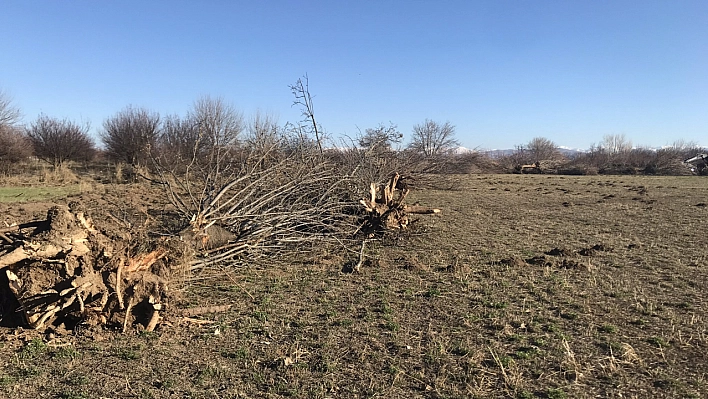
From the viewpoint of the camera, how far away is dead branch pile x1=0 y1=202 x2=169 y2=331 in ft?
12.0

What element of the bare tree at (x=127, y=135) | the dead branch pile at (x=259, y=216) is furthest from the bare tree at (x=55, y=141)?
the dead branch pile at (x=259, y=216)

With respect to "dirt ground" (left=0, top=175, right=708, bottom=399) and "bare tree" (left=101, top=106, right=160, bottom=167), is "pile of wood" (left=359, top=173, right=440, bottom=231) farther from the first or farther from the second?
"bare tree" (left=101, top=106, right=160, bottom=167)

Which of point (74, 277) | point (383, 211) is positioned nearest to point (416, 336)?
point (74, 277)

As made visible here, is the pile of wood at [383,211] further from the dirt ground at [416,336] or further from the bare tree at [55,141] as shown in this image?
the bare tree at [55,141]

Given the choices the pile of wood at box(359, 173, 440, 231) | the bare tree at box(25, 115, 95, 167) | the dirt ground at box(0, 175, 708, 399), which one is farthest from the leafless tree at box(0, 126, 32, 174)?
the dirt ground at box(0, 175, 708, 399)

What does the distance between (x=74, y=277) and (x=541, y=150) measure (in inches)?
2497

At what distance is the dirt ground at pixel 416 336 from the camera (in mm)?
3053

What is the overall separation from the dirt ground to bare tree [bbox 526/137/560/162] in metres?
51.4

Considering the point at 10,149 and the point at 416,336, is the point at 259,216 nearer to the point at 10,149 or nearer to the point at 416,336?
the point at 416,336

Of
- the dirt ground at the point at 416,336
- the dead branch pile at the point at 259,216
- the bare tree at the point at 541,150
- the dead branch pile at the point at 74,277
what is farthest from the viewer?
the bare tree at the point at 541,150

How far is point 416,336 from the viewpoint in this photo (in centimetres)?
389

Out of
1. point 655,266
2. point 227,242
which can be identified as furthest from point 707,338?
point 227,242

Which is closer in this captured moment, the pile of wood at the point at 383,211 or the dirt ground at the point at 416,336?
the dirt ground at the point at 416,336

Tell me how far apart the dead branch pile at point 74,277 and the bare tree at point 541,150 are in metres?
54.8
